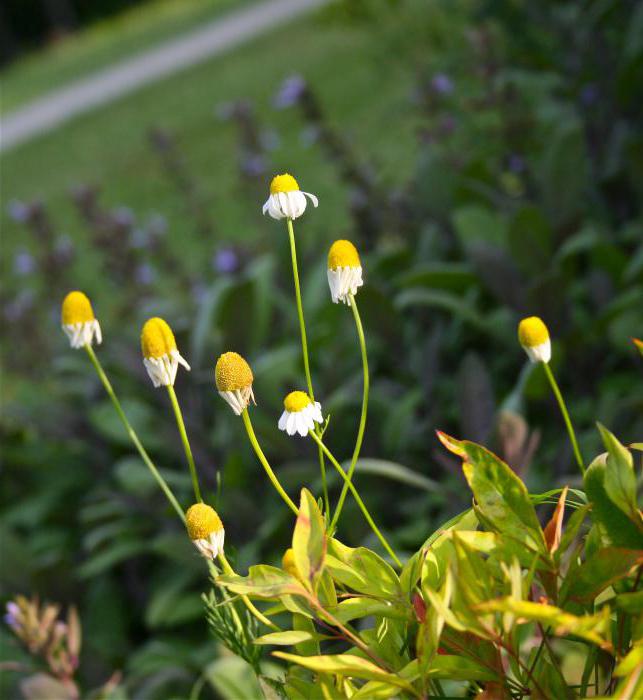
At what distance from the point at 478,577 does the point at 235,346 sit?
76.8 inches

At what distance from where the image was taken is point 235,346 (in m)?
2.68

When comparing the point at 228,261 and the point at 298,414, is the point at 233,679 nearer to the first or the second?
the point at 298,414

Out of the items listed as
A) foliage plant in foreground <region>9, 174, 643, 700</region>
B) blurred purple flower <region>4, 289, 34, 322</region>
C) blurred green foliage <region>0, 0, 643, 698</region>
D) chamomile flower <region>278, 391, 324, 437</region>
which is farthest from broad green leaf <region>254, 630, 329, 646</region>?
blurred purple flower <region>4, 289, 34, 322</region>

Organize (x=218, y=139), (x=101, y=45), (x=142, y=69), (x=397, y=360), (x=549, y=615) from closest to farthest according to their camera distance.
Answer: (x=549, y=615)
(x=397, y=360)
(x=218, y=139)
(x=142, y=69)
(x=101, y=45)

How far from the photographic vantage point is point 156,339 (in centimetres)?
85

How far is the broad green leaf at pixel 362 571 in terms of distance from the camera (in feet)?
2.79

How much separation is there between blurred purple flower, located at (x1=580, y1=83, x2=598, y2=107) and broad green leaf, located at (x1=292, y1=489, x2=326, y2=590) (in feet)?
8.78

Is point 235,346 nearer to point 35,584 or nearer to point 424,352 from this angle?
point 424,352

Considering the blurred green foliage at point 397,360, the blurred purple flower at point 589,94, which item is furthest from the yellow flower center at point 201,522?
the blurred purple flower at point 589,94

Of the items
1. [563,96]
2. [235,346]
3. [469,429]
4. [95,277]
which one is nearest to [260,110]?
[95,277]

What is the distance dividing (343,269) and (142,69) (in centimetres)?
1550

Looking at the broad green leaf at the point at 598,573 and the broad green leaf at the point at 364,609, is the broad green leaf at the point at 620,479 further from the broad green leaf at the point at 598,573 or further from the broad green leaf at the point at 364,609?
the broad green leaf at the point at 364,609

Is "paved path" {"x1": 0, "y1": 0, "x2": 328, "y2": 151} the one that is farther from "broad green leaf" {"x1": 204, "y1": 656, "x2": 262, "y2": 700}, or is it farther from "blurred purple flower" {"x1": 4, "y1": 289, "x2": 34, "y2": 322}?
"broad green leaf" {"x1": 204, "y1": 656, "x2": 262, "y2": 700}

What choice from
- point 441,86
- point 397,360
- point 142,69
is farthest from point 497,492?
point 142,69
